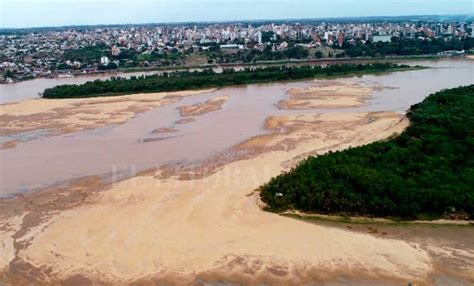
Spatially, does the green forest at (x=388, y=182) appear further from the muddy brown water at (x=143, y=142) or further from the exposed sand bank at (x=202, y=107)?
the exposed sand bank at (x=202, y=107)

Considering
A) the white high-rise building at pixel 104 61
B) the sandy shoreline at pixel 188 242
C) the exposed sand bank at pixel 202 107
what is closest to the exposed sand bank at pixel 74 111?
the exposed sand bank at pixel 202 107

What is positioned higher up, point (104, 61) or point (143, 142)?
point (104, 61)

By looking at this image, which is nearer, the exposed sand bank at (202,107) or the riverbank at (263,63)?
the exposed sand bank at (202,107)

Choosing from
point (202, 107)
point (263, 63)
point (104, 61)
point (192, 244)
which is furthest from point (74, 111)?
point (263, 63)

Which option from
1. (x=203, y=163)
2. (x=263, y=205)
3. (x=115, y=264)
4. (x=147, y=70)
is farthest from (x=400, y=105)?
(x=147, y=70)

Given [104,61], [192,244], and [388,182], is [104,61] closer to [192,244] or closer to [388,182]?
[388,182]
